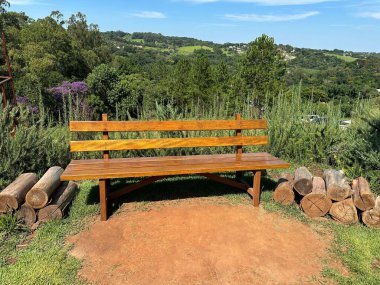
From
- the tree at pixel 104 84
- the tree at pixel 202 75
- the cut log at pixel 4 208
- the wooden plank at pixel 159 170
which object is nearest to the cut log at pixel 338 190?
the wooden plank at pixel 159 170

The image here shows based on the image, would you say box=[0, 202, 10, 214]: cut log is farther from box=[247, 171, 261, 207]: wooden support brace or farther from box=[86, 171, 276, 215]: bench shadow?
box=[247, 171, 261, 207]: wooden support brace

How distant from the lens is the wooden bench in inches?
134

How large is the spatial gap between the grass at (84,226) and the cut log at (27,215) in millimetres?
134

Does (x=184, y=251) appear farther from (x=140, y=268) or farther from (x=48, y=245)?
(x=48, y=245)

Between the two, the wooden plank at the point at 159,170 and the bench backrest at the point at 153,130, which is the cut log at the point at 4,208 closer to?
the wooden plank at the point at 159,170

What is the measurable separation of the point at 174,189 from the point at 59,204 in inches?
62.1

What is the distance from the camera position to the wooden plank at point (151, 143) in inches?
141

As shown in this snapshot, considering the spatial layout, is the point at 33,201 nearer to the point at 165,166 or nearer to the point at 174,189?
the point at 165,166

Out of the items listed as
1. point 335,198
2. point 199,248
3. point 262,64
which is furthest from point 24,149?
point 262,64

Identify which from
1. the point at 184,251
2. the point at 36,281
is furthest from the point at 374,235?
the point at 36,281

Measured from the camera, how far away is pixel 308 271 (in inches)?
105

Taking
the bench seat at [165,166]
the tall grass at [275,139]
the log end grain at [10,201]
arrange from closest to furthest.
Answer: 1. the log end grain at [10,201]
2. the bench seat at [165,166]
3. the tall grass at [275,139]

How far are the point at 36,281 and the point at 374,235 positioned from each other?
339 cm

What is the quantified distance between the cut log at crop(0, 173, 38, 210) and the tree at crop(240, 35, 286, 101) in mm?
21295
